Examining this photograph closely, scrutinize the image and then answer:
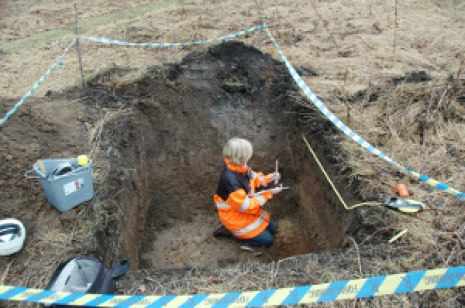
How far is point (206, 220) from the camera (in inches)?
224

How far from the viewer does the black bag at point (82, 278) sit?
8.99 ft

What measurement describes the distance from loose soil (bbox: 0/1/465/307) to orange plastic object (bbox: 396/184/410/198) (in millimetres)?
115

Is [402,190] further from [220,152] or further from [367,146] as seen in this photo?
[220,152]

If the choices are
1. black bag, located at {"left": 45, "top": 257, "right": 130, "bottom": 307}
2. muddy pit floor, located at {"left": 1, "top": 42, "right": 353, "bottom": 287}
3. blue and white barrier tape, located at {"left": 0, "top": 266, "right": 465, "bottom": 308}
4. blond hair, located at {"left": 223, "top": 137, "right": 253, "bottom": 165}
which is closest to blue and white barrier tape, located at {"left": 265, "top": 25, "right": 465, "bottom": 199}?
muddy pit floor, located at {"left": 1, "top": 42, "right": 353, "bottom": 287}

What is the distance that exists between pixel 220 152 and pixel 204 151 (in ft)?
0.84

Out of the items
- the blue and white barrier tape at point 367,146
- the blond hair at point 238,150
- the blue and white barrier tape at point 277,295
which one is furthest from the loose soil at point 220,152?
the blond hair at point 238,150

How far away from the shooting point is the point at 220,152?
6.05 m

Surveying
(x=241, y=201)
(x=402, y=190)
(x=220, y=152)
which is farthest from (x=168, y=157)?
(x=402, y=190)

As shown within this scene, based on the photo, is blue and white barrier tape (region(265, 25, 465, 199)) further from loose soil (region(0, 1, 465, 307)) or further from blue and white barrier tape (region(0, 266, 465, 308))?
blue and white barrier tape (region(0, 266, 465, 308))

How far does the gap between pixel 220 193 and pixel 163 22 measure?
6.87 m

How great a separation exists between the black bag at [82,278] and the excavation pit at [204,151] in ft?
4.39

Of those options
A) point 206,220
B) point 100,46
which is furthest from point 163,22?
point 206,220

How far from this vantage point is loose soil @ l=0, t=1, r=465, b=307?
3.36 m

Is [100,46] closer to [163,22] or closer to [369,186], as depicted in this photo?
[163,22]
